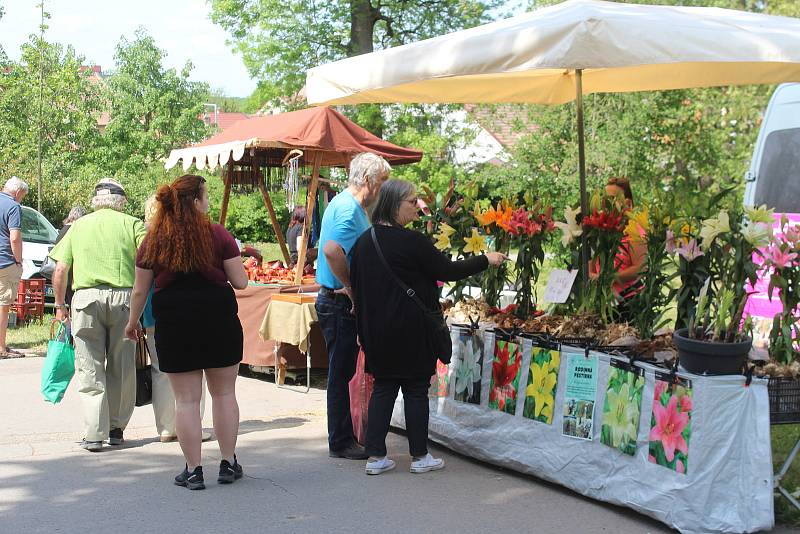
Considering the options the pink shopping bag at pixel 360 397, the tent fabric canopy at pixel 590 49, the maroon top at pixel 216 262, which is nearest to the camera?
the tent fabric canopy at pixel 590 49

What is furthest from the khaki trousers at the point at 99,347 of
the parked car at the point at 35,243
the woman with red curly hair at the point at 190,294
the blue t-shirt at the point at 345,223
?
the parked car at the point at 35,243

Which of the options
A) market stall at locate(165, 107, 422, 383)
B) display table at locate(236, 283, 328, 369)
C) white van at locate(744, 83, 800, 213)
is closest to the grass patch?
market stall at locate(165, 107, 422, 383)

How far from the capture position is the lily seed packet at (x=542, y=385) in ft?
16.8

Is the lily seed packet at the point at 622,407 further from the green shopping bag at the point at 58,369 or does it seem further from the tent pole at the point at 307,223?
the tent pole at the point at 307,223

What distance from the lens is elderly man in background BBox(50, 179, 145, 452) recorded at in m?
5.98

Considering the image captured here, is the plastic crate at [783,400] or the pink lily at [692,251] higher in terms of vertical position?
the pink lily at [692,251]

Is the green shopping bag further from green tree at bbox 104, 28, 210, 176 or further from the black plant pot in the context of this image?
green tree at bbox 104, 28, 210, 176

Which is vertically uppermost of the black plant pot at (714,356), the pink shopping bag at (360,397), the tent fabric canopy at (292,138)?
the tent fabric canopy at (292,138)

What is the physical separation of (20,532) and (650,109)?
17134 mm

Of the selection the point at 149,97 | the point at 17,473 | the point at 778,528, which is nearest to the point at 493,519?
the point at 778,528

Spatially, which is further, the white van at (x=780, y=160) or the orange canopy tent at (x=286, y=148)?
the orange canopy tent at (x=286, y=148)

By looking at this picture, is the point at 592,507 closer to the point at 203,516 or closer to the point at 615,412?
the point at 615,412

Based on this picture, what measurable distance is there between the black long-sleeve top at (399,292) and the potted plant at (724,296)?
1.20 meters

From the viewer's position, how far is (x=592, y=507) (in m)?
4.84
